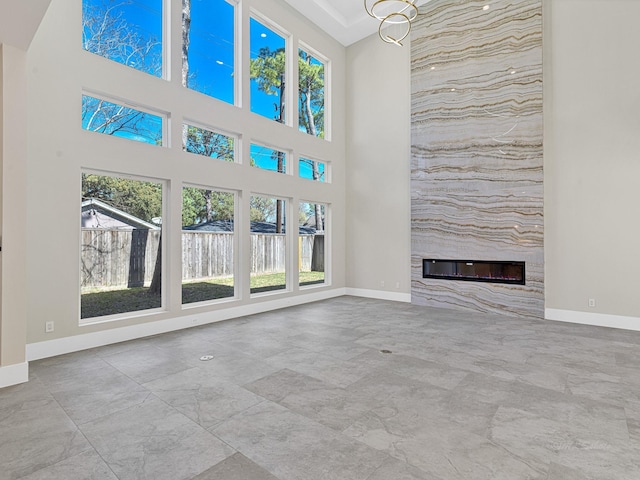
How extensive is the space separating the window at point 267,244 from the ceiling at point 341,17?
13.8 feet

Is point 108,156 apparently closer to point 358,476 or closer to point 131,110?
point 131,110

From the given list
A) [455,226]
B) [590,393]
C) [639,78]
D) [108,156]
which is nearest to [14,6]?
[108,156]

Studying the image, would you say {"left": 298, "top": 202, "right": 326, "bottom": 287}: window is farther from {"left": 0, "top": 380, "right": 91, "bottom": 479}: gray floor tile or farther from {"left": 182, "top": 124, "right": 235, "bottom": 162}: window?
{"left": 0, "top": 380, "right": 91, "bottom": 479}: gray floor tile

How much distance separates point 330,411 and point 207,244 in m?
3.91

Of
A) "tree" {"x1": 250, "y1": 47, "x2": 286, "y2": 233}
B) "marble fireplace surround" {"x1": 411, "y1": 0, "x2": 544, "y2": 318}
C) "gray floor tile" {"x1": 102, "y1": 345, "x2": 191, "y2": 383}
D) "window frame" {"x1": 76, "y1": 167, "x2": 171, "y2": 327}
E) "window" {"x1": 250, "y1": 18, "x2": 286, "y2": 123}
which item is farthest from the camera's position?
"tree" {"x1": 250, "y1": 47, "x2": 286, "y2": 233}

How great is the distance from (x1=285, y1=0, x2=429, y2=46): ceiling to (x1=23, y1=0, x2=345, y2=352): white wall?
1.04m

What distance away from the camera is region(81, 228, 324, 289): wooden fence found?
4.56 metres

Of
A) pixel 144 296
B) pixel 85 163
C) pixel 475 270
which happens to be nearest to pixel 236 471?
pixel 144 296

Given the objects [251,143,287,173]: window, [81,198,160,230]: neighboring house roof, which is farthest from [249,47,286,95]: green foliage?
[81,198,160,230]: neighboring house roof

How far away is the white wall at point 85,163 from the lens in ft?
13.0

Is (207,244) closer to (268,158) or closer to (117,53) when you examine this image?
(268,158)

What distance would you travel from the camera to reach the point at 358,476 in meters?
1.94

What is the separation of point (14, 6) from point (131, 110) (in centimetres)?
221

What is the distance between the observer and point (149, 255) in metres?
5.07
